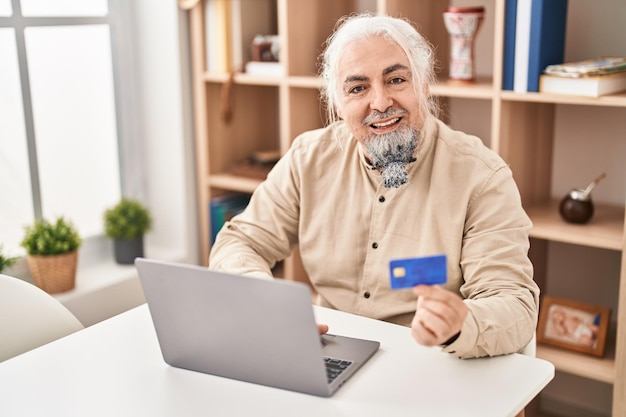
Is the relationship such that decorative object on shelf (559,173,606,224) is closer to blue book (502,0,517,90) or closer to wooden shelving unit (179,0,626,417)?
wooden shelving unit (179,0,626,417)

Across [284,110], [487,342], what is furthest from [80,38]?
[487,342]

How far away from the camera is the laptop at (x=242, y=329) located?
1.33 metres

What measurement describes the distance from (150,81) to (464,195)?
1640mm

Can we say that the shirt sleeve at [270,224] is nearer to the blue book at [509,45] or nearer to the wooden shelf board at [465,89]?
the wooden shelf board at [465,89]

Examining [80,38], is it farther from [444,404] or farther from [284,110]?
[444,404]

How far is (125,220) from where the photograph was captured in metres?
2.92

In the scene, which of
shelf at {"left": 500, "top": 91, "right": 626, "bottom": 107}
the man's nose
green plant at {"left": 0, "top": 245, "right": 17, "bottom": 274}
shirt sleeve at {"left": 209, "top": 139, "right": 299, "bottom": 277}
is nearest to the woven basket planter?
green plant at {"left": 0, "top": 245, "right": 17, "bottom": 274}

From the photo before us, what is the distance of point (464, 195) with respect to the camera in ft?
6.05

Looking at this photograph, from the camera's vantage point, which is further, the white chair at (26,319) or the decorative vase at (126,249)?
the decorative vase at (126,249)

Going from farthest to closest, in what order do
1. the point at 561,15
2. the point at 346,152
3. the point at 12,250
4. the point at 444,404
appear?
the point at 12,250, the point at 561,15, the point at 346,152, the point at 444,404

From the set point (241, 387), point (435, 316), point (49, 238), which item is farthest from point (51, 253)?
A: point (435, 316)

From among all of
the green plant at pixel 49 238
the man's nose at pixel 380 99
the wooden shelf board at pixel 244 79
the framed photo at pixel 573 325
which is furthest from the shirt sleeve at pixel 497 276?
the green plant at pixel 49 238

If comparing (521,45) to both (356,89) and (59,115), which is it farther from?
(59,115)

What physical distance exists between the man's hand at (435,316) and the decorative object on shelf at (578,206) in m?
1.14
